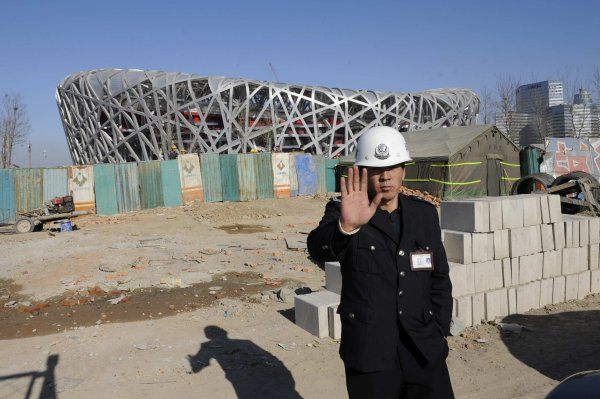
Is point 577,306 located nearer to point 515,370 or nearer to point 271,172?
point 515,370

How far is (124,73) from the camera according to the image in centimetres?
4453

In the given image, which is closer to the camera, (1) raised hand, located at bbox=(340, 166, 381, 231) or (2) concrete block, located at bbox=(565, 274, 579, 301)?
(1) raised hand, located at bbox=(340, 166, 381, 231)

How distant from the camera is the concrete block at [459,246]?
5.57m

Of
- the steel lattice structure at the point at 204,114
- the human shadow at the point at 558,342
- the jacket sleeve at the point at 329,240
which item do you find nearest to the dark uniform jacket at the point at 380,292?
the jacket sleeve at the point at 329,240

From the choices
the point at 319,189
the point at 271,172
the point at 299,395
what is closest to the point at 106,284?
the point at 299,395

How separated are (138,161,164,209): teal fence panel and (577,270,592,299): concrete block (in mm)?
17883

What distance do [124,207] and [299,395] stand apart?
704 inches

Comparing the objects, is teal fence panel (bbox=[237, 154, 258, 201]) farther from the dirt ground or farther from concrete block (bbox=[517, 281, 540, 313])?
concrete block (bbox=[517, 281, 540, 313])

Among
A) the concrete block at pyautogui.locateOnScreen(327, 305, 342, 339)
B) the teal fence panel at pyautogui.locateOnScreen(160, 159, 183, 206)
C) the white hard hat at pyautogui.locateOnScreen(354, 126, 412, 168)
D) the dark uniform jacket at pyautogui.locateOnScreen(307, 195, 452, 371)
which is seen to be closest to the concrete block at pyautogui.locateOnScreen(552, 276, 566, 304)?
the concrete block at pyautogui.locateOnScreen(327, 305, 342, 339)

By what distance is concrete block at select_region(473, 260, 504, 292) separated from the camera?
18.6 ft

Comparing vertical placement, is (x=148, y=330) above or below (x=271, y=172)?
below

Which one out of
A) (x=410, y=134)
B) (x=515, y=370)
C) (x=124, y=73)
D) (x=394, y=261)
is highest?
(x=124, y=73)

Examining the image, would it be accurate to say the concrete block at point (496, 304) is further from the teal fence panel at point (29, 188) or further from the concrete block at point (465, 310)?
the teal fence panel at point (29, 188)

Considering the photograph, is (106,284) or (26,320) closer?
(26,320)
